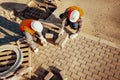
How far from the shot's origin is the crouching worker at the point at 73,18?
27.4ft

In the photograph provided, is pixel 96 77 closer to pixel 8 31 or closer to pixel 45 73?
pixel 45 73

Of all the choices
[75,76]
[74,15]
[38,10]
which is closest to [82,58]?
[75,76]

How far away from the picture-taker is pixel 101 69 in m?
7.75

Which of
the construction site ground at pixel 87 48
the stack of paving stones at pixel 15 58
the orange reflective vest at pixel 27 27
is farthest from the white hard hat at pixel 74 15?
the stack of paving stones at pixel 15 58

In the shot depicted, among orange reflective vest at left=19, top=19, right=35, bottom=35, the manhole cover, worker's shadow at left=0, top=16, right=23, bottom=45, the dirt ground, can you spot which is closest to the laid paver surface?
worker's shadow at left=0, top=16, right=23, bottom=45

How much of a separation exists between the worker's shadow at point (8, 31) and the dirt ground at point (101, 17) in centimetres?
58

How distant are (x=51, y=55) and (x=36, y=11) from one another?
10.4 feet

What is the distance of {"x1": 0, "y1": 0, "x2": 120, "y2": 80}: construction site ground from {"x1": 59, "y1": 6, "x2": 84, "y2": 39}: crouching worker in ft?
1.28

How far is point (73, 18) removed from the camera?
27.5ft

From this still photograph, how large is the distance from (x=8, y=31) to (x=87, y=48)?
3348 mm

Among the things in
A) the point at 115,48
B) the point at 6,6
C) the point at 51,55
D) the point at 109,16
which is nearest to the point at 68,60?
the point at 51,55

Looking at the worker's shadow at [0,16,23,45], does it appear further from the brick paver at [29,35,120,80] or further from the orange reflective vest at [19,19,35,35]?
the brick paver at [29,35,120,80]

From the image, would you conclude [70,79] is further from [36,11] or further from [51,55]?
[36,11]

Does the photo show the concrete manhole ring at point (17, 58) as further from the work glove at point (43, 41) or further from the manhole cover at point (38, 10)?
the manhole cover at point (38, 10)
